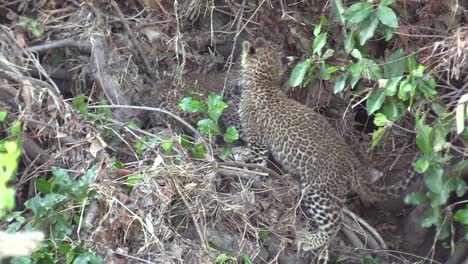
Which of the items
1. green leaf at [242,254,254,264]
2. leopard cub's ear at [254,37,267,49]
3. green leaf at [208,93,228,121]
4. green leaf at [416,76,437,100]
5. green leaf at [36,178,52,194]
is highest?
green leaf at [416,76,437,100]

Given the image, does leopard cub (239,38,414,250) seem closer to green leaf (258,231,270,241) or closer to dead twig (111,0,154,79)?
green leaf (258,231,270,241)

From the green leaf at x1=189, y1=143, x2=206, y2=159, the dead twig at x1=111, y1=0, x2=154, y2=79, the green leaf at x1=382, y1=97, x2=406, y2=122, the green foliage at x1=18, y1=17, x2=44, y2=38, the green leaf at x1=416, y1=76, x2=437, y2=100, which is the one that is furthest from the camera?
the dead twig at x1=111, y1=0, x2=154, y2=79

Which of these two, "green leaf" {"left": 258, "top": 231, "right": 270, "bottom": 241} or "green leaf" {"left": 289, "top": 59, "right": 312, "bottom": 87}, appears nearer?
"green leaf" {"left": 289, "top": 59, "right": 312, "bottom": 87}

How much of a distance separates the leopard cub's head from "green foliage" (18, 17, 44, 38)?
181cm

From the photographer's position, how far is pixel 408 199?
17.3 feet

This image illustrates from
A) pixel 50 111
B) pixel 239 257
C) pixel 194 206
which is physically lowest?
pixel 239 257

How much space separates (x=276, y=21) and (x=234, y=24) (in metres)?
0.44

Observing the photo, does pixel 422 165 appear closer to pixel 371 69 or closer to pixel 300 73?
pixel 371 69

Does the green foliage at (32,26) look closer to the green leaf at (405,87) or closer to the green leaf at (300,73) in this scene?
the green leaf at (300,73)

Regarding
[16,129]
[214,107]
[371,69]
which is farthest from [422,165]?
[16,129]

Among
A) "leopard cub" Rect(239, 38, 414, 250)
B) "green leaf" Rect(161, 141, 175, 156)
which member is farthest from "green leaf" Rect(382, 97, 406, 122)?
"green leaf" Rect(161, 141, 175, 156)

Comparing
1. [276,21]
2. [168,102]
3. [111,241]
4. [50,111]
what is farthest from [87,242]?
[276,21]

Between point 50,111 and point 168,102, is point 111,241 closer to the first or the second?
point 50,111

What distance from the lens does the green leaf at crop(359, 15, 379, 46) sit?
500cm
